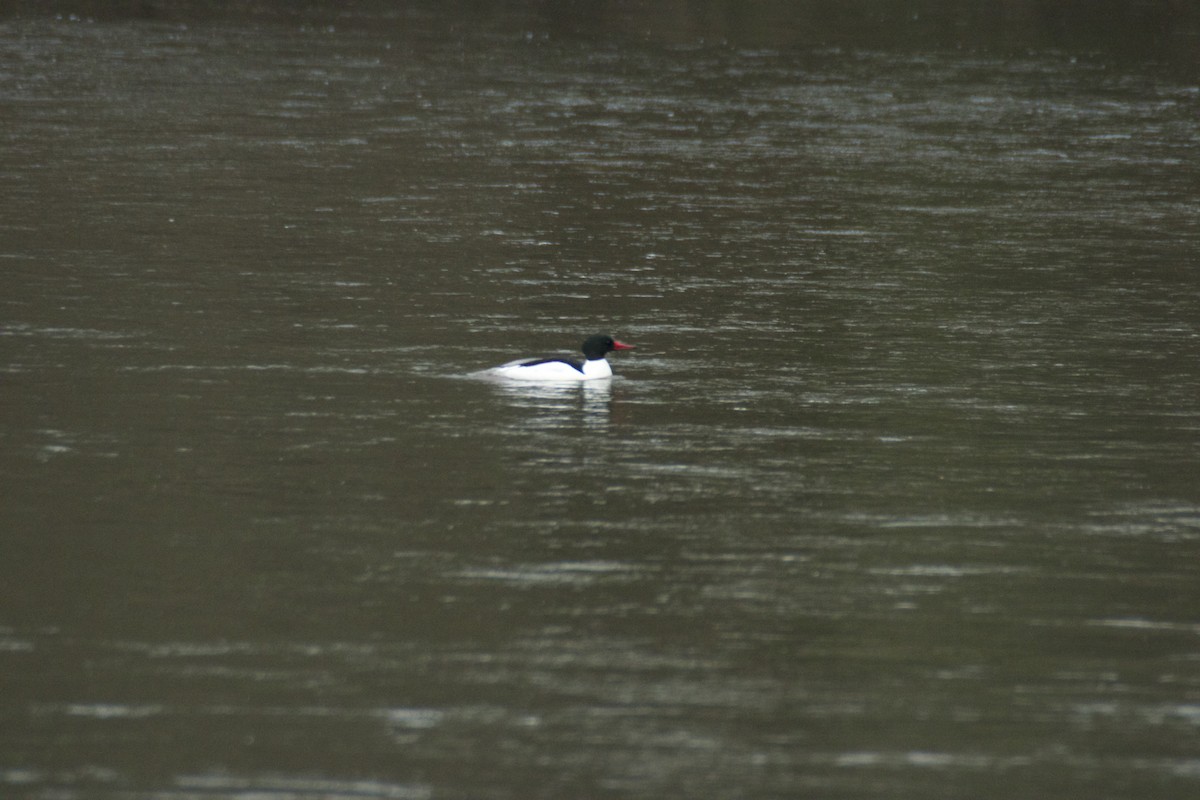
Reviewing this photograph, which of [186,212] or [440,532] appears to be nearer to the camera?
[440,532]

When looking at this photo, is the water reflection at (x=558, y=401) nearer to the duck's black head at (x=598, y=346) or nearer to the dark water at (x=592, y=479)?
the dark water at (x=592, y=479)

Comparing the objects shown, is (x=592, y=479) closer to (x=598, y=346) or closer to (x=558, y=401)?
(x=558, y=401)

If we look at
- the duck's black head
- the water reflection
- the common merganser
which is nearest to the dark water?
the water reflection

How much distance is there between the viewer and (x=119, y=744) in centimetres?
969

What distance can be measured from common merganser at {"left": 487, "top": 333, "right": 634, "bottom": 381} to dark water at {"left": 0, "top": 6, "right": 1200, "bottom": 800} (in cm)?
32

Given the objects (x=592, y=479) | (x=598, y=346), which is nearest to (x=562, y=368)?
(x=598, y=346)

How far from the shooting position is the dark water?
998 centimetres

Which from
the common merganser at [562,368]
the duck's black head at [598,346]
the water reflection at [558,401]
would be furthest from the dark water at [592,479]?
the duck's black head at [598,346]

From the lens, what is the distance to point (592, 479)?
15.1 meters

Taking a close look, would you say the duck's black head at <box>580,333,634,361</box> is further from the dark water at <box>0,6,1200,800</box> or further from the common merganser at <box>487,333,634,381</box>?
the dark water at <box>0,6,1200,800</box>

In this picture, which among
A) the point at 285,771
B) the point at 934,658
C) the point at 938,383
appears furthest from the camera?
the point at 938,383

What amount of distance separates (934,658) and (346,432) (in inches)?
251

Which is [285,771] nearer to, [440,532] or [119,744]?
[119,744]

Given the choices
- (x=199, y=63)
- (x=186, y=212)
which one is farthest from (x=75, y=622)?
(x=199, y=63)
